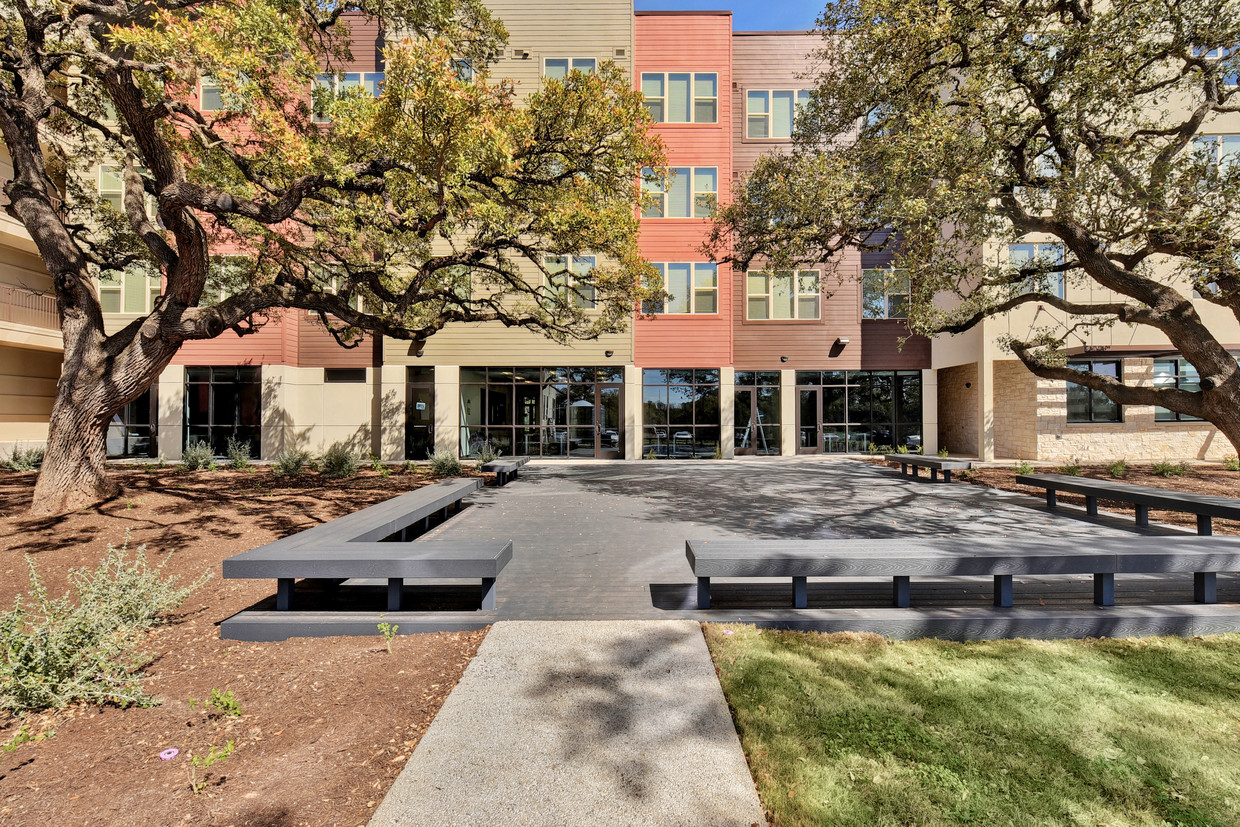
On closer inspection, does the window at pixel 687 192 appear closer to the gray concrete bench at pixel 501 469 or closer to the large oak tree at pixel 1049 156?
the large oak tree at pixel 1049 156

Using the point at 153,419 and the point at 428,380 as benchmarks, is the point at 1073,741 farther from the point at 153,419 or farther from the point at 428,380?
the point at 153,419

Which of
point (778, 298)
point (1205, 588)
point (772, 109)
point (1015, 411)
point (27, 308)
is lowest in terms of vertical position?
point (1205, 588)

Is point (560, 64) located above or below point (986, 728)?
above

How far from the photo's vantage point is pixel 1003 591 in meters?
4.26

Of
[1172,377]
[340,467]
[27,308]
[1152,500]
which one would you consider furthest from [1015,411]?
[27,308]

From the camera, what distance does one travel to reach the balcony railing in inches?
610

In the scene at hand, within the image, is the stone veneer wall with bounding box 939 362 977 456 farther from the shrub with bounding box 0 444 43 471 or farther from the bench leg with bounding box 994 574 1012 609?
the shrub with bounding box 0 444 43 471

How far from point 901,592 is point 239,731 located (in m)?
4.54

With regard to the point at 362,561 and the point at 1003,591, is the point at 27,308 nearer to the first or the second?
the point at 362,561

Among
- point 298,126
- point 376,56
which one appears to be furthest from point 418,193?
point 376,56

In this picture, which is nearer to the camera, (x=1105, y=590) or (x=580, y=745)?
(x=580, y=745)

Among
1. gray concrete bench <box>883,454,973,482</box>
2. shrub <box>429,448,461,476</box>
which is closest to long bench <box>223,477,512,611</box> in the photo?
shrub <box>429,448,461,476</box>

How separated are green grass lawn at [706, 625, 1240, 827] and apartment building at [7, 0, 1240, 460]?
48.9 feet

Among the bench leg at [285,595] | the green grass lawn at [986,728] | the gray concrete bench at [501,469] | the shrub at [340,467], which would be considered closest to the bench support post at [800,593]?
the green grass lawn at [986,728]
